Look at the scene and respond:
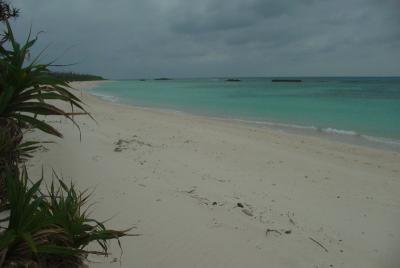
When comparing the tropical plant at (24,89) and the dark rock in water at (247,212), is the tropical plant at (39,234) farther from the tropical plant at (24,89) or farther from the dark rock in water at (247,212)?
the dark rock in water at (247,212)

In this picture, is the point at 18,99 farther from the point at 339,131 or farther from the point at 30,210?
the point at 339,131

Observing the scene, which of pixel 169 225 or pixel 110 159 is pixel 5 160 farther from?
pixel 110 159

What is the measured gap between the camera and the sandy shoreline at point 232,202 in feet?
9.80

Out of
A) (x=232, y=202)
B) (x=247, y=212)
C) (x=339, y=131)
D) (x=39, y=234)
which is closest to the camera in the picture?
(x=39, y=234)

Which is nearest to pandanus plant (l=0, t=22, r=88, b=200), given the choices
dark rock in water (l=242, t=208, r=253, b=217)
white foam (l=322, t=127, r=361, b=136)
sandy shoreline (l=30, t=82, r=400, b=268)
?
sandy shoreline (l=30, t=82, r=400, b=268)

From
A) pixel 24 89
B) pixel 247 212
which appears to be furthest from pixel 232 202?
pixel 24 89

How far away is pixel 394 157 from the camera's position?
855cm

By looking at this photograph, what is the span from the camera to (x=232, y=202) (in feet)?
13.4

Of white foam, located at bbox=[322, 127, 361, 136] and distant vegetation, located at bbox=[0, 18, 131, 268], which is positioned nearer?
distant vegetation, located at bbox=[0, 18, 131, 268]

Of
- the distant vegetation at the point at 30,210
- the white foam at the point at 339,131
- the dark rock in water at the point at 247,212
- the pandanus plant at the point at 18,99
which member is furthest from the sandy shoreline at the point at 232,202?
the white foam at the point at 339,131

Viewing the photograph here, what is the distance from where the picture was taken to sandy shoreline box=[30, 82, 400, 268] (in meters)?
2.99

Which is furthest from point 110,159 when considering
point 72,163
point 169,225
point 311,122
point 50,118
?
point 311,122

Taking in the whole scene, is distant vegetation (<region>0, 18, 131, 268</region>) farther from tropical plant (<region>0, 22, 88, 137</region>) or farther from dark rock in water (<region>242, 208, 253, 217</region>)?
dark rock in water (<region>242, 208, 253, 217</region>)

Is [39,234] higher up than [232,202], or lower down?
higher up
